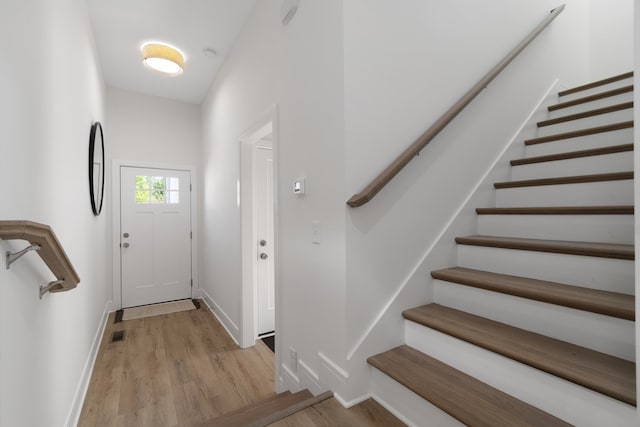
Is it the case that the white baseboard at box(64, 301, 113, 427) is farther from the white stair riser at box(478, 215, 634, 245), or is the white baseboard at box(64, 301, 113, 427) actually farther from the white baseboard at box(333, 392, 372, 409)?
the white stair riser at box(478, 215, 634, 245)

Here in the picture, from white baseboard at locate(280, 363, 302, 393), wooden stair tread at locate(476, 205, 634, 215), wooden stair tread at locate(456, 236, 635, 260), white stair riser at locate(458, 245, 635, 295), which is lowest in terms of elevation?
white baseboard at locate(280, 363, 302, 393)

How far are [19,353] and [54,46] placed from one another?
155 cm

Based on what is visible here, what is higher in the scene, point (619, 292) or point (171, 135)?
point (171, 135)

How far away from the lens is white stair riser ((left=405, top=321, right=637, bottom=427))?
2.98ft

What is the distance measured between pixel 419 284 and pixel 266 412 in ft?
3.54

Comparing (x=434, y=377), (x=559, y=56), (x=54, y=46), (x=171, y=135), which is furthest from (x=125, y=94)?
(x=559, y=56)

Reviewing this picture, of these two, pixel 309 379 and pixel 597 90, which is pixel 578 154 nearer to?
pixel 597 90

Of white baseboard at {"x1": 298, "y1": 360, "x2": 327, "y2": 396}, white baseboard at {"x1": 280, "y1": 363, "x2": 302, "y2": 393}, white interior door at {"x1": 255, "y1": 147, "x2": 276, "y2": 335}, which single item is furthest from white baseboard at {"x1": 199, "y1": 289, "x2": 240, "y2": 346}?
white baseboard at {"x1": 298, "y1": 360, "x2": 327, "y2": 396}

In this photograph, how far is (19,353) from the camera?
1.03 metres

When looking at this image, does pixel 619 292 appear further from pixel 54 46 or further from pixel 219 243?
pixel 219 243

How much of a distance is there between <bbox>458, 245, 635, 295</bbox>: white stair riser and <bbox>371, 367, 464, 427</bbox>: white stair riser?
0.84 metres

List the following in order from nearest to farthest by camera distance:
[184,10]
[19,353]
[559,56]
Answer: [19,353], [184,10], [559,56]

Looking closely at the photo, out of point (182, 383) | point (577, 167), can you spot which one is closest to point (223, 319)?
point (182, 383)

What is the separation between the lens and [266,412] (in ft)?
4.93
